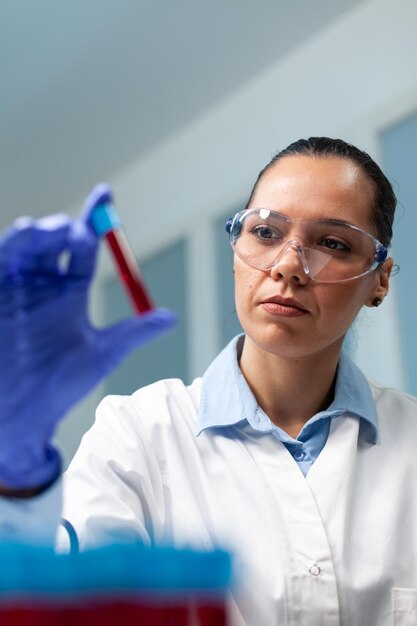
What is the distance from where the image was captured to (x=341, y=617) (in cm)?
143

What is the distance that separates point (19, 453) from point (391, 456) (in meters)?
0.97

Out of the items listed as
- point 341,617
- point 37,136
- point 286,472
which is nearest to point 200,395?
point 286,472

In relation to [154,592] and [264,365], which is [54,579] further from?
[264,365]

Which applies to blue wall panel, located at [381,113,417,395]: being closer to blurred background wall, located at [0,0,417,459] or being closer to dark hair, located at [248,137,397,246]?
blurred background wall, located at [0,0,417,459]

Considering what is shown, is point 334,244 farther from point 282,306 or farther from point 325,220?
point 282,306

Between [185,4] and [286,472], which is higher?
[185,4]

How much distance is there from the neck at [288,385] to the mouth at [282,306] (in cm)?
15

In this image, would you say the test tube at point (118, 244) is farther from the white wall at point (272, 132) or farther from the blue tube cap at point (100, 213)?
the white wall at point (272, 132)

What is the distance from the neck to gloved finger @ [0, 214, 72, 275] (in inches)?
37.9

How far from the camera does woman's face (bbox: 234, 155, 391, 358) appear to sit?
5.22 ft

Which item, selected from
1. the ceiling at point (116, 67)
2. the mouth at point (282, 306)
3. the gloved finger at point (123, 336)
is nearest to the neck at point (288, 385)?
the mouth at point (282, 306)

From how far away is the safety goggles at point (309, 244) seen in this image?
1630 millimetres

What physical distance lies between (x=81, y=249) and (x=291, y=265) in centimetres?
80

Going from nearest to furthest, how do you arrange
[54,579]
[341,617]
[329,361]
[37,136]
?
[54,579] < [341,617] < [329,361] < [37,136]
